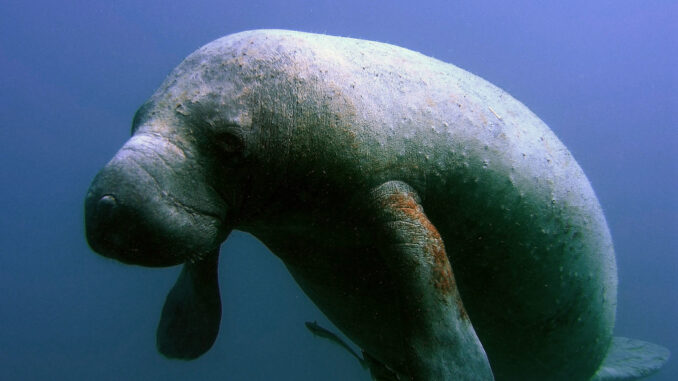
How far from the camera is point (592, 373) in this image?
3879 millimetres

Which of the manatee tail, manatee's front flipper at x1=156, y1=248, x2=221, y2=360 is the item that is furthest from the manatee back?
manatee's front flipper at x1=156, y1=248, x2=221, y2=360

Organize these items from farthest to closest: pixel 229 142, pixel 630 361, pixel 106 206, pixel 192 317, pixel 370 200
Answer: pixel 630 361
pixel 192 317
pixel 370 200
pixel 229 142
pixel 106 206

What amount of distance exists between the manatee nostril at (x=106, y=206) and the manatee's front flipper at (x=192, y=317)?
145 centimetres

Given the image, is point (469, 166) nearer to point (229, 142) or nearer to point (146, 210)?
point (229, 142)

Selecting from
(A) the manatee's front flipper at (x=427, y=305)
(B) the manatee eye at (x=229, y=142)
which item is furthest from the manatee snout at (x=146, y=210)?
(A) the manatee's front flipper at (x=427, y=305)

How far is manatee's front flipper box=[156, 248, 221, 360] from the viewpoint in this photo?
10.2 feet

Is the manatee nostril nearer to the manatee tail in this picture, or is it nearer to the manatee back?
the manatee back

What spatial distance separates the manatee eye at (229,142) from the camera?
194cm

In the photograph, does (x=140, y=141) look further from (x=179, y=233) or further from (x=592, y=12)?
(x=592, y=12)

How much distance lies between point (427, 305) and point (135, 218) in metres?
1.27

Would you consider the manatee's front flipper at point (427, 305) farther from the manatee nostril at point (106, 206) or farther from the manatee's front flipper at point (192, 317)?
the manatee's front flipper at point (192, 317)

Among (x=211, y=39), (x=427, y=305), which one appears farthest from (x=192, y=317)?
(x=211, y=39)

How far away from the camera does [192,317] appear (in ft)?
10.4

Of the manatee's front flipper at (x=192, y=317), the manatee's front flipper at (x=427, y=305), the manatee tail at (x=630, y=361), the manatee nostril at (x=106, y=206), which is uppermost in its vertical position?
the manatee tail at (x=630, y=361)
